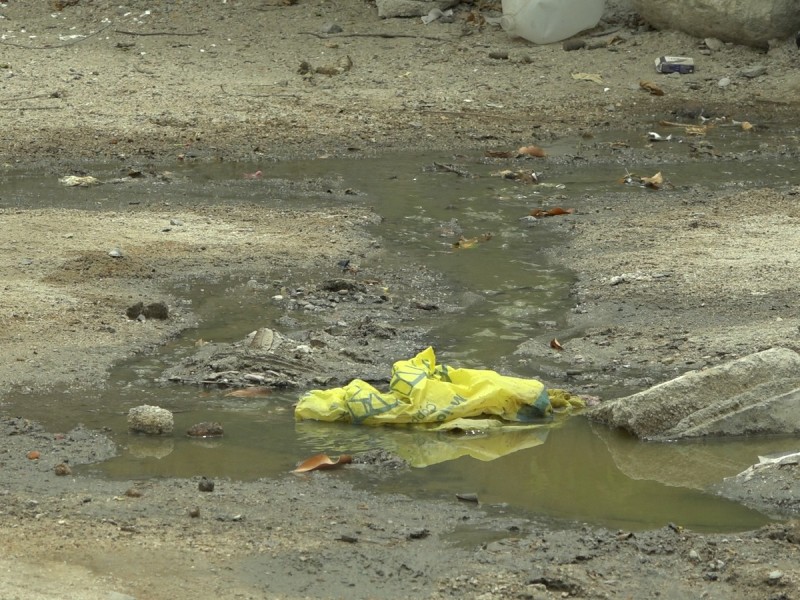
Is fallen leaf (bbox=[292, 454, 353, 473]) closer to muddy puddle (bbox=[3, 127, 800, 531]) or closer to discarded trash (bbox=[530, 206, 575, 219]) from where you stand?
muddy puddle (bbox=[3, 127, 800, 531])

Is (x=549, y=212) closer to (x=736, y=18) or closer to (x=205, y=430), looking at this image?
(x=205, y=430)

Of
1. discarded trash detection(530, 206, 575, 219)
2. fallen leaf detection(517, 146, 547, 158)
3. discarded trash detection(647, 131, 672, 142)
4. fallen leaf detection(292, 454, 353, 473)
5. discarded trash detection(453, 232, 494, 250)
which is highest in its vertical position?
fallen leaf detection(292, 454, 353, 473)

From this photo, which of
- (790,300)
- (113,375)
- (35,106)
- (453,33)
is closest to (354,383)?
(113,375)

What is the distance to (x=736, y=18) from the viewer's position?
1518cm

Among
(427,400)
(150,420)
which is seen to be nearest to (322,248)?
(427,400)

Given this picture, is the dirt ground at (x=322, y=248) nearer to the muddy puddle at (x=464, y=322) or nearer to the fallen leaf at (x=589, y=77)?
the fallen leaf at (x=589, y=77)

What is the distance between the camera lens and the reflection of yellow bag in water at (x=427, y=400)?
21.0 ft

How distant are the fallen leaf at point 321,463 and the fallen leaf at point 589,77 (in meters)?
9.59

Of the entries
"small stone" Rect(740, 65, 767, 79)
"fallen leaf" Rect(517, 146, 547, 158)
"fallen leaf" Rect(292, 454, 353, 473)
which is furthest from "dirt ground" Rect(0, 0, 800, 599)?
"fallen leaf" Rect(517, 146, 547, 158)

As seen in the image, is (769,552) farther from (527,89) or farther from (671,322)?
(527,89)

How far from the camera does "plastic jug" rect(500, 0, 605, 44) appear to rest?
50.8ft

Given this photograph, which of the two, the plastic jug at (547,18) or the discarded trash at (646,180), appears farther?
the plastic jug at (547,18)

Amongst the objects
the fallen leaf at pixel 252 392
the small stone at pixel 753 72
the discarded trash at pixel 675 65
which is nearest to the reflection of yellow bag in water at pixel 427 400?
the fallen leaf at pixel 252 392

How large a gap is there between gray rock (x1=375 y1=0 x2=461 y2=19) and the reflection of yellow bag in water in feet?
33.5
